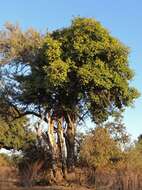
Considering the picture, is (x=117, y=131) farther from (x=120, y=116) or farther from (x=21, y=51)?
(x=21, y=51)

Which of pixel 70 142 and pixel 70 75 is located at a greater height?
pixel 70 75

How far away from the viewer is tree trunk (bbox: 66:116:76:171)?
3756 centimetres

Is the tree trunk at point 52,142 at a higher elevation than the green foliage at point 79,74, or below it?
below

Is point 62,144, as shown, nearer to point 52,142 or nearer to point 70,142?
point 70,142

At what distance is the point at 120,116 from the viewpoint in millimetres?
38125

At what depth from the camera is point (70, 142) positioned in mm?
38156

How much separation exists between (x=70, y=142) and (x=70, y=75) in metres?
5.54

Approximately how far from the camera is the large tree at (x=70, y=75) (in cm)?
3512

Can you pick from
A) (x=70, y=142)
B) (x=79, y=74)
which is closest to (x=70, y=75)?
(x=79, y=74)

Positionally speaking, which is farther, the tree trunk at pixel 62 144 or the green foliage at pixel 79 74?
the tree trunk at pixel 62 144

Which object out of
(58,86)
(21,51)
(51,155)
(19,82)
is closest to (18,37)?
(21,51)

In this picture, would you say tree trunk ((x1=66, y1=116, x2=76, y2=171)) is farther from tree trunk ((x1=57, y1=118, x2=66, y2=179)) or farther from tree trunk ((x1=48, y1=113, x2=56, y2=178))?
tree trunk ((x1=48, y1=113, x2=56, y2=178))

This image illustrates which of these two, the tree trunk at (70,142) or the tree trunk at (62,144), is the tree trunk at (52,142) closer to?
the tree trunk at (62,144)

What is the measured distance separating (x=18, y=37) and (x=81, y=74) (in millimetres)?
8947
